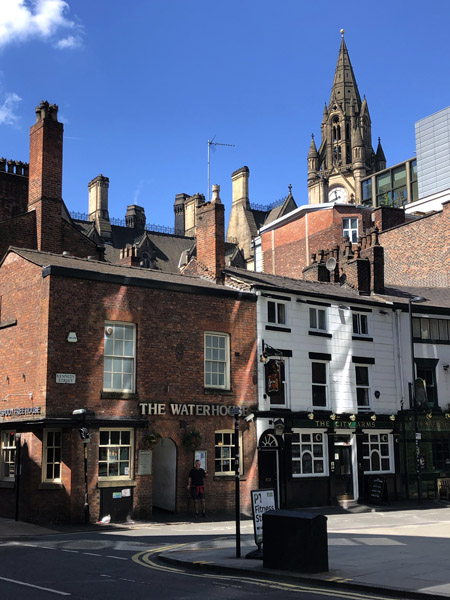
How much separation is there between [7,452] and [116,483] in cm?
402

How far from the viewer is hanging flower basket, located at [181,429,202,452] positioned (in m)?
24.3

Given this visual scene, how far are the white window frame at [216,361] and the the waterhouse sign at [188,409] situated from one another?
0.81 meters

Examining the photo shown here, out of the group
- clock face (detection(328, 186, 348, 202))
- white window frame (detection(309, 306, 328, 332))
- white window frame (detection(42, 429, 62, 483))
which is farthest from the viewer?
clock face (detection(328, 186, 348, 202))

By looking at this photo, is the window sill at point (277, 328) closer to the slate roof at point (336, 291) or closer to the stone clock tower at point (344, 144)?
the slate roof at point (336, 291)

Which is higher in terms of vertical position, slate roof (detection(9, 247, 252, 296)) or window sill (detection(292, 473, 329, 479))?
slate roof (detection(9, 247, 252, 296))

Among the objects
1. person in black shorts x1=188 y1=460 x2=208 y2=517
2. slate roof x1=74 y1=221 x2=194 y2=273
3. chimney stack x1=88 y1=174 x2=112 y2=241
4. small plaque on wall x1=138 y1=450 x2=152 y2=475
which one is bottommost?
person in black shorts x1=188 y1=460 x2=208 y2=517

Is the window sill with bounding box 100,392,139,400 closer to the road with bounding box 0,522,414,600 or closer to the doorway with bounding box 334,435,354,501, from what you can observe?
the road with bounding box 0,522,414,600

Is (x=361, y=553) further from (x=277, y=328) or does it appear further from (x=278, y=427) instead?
(x=277, y=328)

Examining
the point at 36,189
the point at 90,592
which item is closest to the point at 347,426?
the point at 36,189

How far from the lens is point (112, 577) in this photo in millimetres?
11852

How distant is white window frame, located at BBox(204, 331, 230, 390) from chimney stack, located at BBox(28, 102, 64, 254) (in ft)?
29.6

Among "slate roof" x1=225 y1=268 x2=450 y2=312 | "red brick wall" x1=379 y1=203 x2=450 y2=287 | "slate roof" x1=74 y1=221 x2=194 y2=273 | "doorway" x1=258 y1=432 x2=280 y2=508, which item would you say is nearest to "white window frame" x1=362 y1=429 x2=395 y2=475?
"doorway" x1=258 y1=432 x2=280 y2=508

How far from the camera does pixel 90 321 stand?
906 inches

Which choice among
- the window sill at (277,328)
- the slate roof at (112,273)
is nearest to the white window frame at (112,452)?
the slate roof at (112,273)
